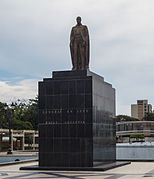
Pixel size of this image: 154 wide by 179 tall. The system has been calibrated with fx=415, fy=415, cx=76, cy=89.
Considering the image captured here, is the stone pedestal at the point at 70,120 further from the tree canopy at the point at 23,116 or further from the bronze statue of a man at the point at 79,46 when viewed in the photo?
the tree canopy at the point at 23,116

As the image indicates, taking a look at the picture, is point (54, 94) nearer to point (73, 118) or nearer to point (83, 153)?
Answer: point (73, 118)

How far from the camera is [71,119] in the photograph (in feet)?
71.1

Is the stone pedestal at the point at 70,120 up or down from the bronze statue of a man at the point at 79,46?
down

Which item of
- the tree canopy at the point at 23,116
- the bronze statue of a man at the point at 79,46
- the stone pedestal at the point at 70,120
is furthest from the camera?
the tree canopy at the point at 23,116

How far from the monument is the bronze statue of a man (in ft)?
1.22

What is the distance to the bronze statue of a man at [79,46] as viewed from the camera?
23109mm

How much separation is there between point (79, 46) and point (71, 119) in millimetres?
4272

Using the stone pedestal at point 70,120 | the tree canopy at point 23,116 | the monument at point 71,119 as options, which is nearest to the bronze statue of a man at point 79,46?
the monument at point 71,119

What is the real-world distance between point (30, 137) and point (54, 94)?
158 feet

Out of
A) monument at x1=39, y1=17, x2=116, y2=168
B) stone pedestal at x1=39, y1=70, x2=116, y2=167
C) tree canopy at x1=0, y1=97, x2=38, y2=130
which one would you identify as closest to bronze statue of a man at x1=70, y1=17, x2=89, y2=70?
monument at x1=39, y1=17, x2=116, y2=168

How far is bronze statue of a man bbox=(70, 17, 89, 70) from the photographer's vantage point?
75.8 feet

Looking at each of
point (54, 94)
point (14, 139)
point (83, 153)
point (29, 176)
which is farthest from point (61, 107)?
point (14, 139)

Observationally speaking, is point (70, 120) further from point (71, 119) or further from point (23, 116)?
point (23, 116)

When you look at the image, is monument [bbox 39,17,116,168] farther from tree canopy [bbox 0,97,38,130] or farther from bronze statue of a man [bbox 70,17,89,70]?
tree canopy [bbox 0,97,38,130]
